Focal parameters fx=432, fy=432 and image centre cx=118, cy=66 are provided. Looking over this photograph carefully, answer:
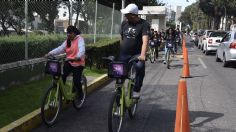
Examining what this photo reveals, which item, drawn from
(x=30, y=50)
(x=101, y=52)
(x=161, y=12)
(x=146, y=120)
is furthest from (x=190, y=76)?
(x=161, y=12)

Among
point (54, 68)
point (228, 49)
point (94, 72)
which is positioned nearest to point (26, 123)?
point (54, 68)

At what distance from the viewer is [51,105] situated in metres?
6.74

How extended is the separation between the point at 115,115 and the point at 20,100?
8.80ft

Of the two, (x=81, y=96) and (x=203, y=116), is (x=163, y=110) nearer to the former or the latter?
(x=203, y=116)

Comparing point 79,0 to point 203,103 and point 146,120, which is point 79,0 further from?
point 146,120

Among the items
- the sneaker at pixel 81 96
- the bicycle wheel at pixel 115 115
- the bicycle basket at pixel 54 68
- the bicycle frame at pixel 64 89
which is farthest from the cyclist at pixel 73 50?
the bicycle wheel at pixel 115 115

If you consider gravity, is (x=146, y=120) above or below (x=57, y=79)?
below

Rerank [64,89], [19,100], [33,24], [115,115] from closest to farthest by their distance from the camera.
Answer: [115,115] < [64,89] < [19,100] < [33,24]

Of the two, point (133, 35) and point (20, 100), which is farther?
point (20, 100)

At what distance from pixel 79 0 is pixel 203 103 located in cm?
746

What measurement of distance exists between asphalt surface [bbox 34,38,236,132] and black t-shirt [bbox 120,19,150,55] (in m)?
1.18

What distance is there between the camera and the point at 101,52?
13.8 m

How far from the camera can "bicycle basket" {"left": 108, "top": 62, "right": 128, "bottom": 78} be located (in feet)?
20.1

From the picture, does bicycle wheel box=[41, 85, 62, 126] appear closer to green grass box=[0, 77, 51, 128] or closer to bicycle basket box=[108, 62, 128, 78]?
green grass box=[0, 77, 51, 128]
